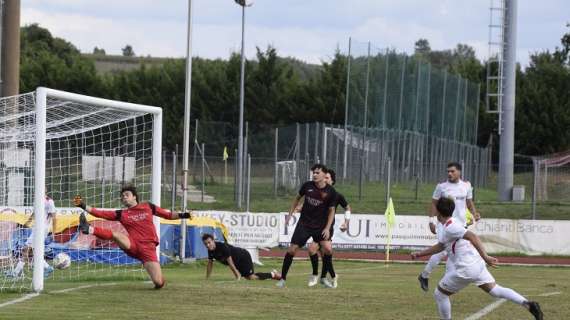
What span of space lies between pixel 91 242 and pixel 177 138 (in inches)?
1452

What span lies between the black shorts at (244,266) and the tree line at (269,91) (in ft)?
151

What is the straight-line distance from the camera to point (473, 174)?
44562mm

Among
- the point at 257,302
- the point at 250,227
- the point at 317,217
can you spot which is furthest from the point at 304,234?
the point at 250,227

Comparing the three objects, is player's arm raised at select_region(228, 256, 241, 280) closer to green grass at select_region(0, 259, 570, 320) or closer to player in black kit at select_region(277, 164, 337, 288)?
green grass at select_region(0, 259, 570, 320)

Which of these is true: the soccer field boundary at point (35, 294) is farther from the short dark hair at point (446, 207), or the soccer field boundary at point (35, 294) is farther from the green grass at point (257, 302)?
the short dark hair at point (446, 207)

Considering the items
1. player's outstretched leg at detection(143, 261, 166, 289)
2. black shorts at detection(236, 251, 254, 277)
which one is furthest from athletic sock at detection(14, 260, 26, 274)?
black shorts at detection(236, 251, 254, 277)

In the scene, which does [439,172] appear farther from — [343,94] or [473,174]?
[343,94]

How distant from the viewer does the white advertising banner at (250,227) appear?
3322 cm

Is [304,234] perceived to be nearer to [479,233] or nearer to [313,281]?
[313,281]

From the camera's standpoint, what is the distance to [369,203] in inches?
1602

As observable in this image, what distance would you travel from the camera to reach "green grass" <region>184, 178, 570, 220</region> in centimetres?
4006

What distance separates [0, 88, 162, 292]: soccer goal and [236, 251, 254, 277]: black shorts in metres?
1.94

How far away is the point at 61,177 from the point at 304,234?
9.28m

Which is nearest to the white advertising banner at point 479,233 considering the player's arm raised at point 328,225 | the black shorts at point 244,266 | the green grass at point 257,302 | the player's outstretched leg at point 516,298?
the black shorts at point 244,266
